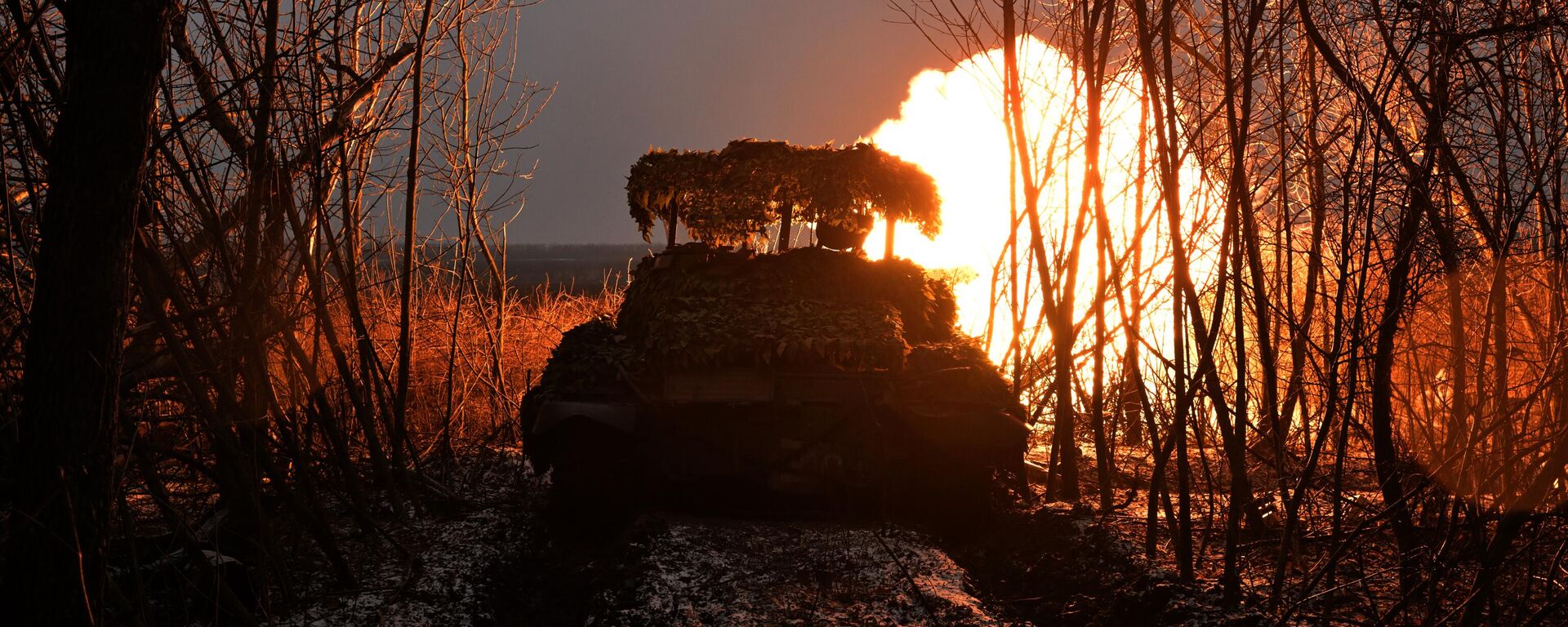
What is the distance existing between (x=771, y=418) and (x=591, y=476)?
4.94 feet

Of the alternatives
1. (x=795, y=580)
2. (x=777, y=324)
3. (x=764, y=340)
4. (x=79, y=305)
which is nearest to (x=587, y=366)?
(x=764, y=340)

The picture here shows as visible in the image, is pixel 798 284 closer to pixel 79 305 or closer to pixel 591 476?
pixel 591 476

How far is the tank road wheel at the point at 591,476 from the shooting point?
8.20 m

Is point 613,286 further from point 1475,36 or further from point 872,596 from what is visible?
point 1475,36

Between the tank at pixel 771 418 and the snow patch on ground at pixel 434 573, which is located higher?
the tank at pixel 771 418

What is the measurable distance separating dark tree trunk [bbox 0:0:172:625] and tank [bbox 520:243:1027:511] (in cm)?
438

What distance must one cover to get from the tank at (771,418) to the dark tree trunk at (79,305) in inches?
172

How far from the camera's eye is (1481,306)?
5.67m

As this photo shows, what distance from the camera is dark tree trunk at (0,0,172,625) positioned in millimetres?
3477

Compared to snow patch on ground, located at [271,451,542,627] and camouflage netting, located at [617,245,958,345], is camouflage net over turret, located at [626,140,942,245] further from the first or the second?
snow patch on ground, located at [271,451,542,627]

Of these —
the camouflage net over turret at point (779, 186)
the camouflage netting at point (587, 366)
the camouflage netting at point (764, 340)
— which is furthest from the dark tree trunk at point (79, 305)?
the camouflage net over turret at point (779, 186)

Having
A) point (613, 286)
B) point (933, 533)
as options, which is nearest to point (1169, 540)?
point (933, 533)

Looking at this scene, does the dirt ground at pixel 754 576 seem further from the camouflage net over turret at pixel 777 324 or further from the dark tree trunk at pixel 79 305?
the dark tree trunk at pixel 79 305

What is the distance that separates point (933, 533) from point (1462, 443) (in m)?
4.46
